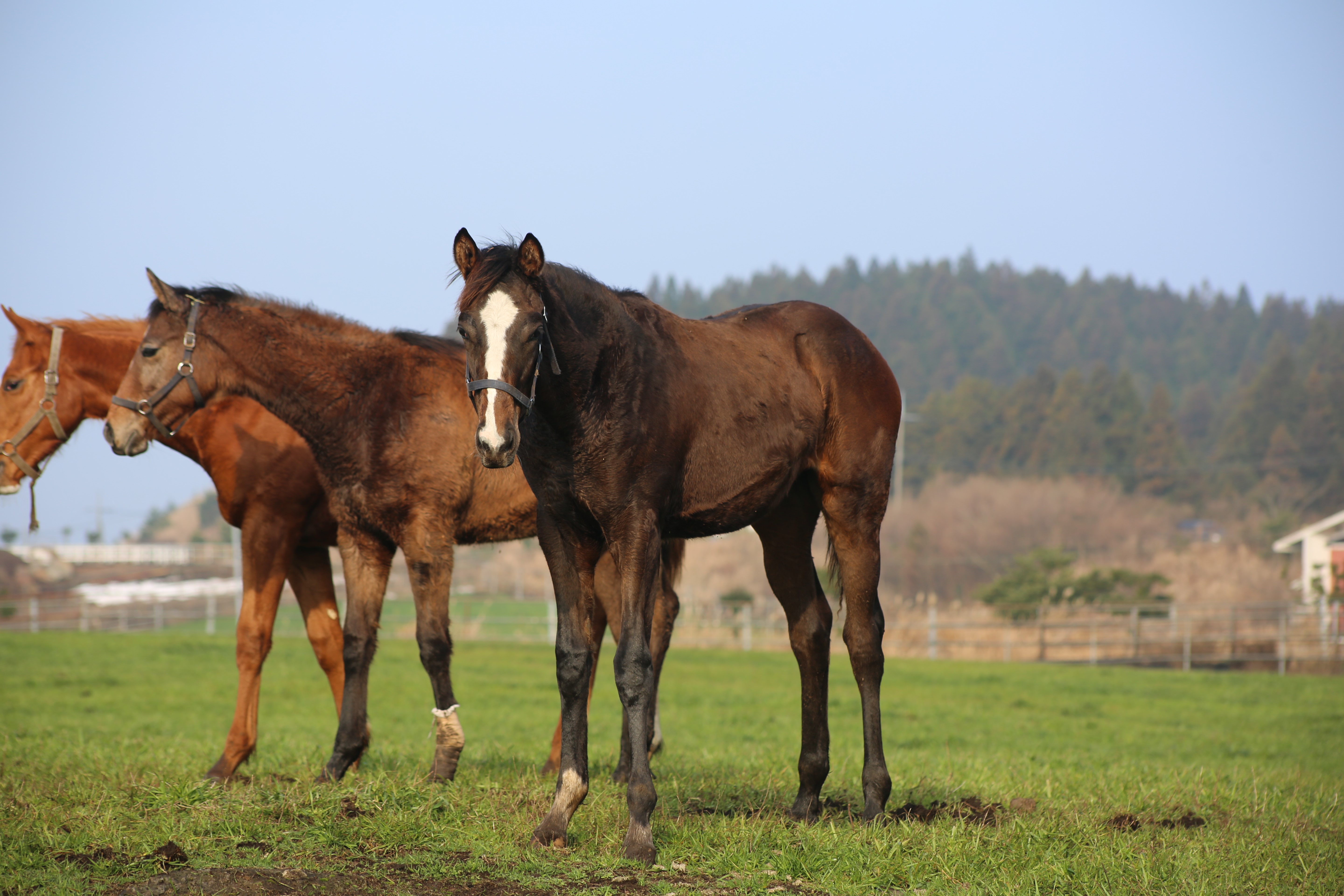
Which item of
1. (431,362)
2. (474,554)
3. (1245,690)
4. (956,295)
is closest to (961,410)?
(474,554)

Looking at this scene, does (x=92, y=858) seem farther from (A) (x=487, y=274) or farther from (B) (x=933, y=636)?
(B) (x=933, y=636)

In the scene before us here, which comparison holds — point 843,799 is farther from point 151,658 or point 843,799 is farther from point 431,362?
point 151,658

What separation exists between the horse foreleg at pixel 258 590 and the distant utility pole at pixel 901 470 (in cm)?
4687

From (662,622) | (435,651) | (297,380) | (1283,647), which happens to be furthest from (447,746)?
(1283,647)

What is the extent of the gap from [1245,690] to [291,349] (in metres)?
20.0

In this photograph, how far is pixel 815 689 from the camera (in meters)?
5.94

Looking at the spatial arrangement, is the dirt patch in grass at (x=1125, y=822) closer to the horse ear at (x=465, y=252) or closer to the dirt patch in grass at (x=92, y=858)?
the horse ear at (x=465, y=252)

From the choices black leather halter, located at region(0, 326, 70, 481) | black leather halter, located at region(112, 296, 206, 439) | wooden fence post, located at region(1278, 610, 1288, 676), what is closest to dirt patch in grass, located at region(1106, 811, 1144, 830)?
black leather halter, located at region(112, 296, 206, 439)

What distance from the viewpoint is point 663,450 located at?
16.2 feet

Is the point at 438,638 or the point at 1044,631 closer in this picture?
the point at 438,638

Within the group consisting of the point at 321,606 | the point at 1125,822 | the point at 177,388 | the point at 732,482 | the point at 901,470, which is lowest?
the point at 1125,822

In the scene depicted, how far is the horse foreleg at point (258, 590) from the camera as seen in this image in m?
7.02

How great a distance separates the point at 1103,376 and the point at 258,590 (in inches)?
3346

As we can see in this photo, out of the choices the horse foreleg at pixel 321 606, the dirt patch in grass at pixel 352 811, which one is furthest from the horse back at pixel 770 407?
the horse foreleg at pixel 321 606
